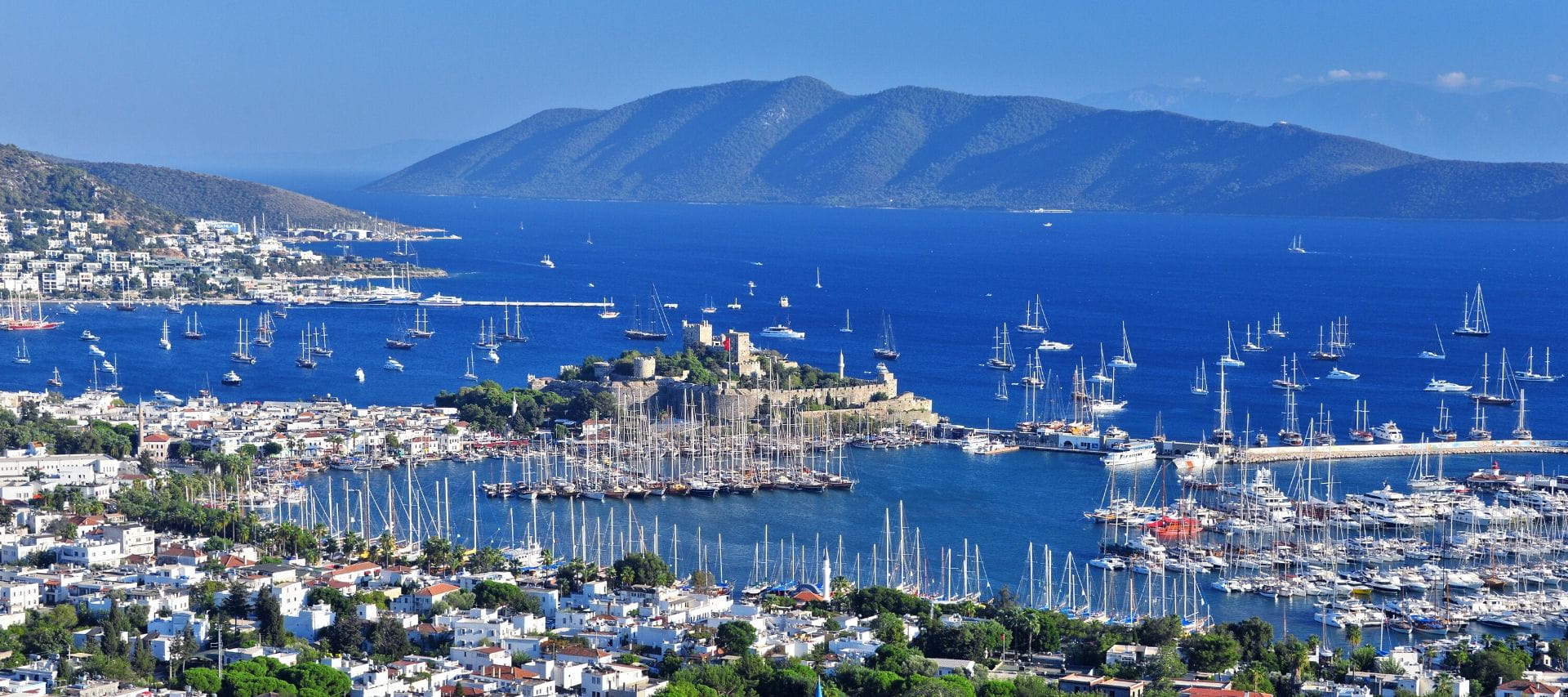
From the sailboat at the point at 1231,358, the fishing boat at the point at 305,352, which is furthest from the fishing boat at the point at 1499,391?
the fishing boat at the point at 305,352

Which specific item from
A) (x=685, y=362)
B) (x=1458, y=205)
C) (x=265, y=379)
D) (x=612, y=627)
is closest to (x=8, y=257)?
(x=265, y=379)

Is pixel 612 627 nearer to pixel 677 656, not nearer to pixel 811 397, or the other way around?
pixel 677 656

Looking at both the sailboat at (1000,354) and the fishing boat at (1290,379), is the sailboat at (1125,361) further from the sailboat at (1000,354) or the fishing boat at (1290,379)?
the fishing boat at (1290,379)

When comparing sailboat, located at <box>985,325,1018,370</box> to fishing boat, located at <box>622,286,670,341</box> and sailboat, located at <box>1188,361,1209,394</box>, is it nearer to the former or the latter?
sailboat, located at <box>1188,361,1209,394</box>

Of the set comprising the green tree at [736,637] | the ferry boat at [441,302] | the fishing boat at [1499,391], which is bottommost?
the fishing boat at [1499,391]

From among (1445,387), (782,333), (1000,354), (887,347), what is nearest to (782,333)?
(782,333)

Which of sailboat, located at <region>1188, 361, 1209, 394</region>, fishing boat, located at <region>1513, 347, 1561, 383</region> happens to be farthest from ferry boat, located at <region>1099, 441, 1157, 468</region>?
fishing boat, located at <region>1513, 347, 1561, 383</region>
